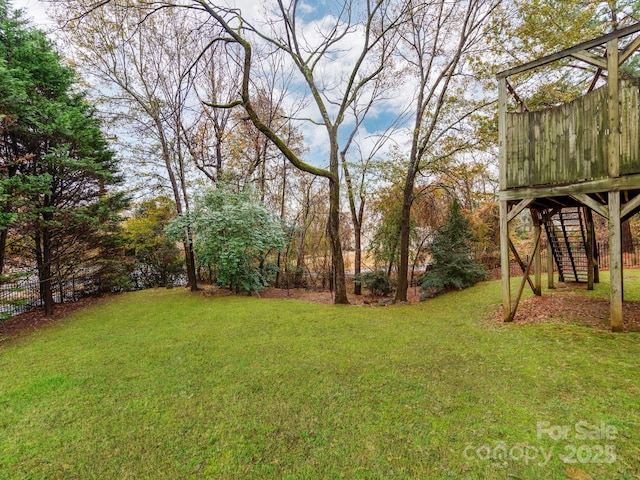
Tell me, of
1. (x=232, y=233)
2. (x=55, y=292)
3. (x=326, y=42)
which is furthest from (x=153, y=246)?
(x=326, y=42)

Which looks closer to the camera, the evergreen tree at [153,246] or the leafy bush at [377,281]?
the evergreen tree at [153,246]

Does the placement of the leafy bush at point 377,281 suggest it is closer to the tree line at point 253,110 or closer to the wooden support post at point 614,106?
the tree line at point 253,110

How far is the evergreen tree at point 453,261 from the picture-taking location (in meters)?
9.37

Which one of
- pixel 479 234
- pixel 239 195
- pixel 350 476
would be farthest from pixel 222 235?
pixel 479 234

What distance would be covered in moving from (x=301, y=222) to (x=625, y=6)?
46.9 ft

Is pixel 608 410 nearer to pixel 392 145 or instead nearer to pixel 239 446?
pixel 239 446

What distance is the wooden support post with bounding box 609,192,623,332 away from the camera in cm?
409

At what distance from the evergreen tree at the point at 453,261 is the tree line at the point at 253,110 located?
0.81 meters

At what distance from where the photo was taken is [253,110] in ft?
24.2

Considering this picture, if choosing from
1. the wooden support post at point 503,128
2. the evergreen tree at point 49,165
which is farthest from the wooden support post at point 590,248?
the evergreen tree at point 49,165

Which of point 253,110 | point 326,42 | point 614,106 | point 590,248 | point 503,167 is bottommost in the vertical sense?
point 590,248

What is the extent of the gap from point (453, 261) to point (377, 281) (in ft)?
10.4

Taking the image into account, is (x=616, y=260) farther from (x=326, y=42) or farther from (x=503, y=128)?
(x=326, y=42)

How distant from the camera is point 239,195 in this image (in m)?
9.64
